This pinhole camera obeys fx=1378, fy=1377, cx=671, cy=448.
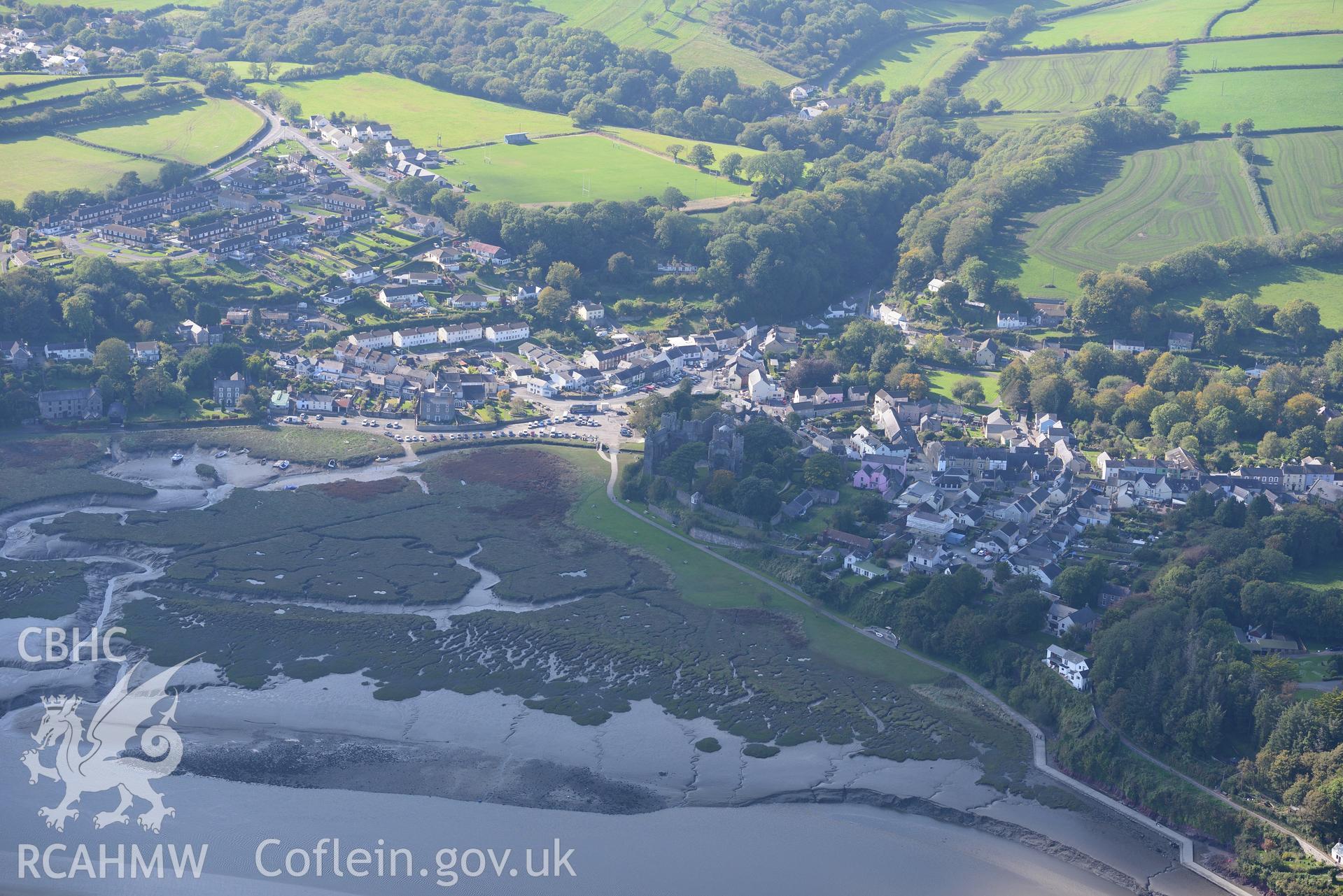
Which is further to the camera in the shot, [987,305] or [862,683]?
[987,305]

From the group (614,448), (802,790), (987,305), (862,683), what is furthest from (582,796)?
(987,305)

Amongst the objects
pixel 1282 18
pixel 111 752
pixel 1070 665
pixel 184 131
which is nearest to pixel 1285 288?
pixel 1070 665

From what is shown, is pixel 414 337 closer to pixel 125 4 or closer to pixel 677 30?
pixel 125 4

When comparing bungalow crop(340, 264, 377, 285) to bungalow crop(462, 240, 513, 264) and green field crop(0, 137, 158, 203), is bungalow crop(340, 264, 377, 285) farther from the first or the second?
green field crop(0, 137, 158, 203)

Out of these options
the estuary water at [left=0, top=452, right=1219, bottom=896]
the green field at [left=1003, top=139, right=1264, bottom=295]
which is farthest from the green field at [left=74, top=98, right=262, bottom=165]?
the estuary water at [left=0, top=452, right=1219, bottom=896]

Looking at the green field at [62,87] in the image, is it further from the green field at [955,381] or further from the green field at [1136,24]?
the green field at [1136,24]

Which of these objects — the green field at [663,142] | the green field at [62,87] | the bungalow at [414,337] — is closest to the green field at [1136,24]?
the green field at [663,142]

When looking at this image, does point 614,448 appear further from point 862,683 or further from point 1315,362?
point 1315,362
